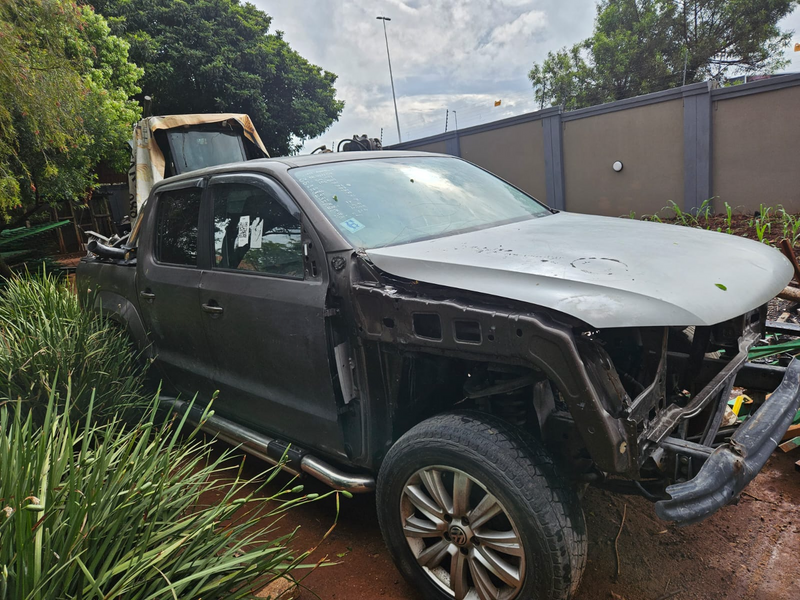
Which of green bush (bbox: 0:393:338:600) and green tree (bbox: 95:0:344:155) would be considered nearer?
green bush (bbox: 0:393:338:600)

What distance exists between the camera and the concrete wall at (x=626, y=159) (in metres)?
11.3

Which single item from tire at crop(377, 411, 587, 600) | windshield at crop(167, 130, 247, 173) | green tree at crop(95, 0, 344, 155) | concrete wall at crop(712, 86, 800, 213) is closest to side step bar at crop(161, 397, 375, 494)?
tire at crop(377, 411, 587, 600)

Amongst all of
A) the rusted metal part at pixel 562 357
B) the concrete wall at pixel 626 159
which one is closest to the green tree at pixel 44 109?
the rusted metal part at pixel 562 357

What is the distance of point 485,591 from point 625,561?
85 cm

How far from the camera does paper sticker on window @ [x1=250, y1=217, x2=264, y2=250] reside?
3004 mm

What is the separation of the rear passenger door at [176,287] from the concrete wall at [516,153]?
37.6ft

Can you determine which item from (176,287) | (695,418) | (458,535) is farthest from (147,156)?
(695,418)

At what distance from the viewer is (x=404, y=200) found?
3002 mm

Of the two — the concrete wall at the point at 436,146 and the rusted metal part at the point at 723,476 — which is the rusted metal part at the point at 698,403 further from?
the concrete wall at the point at 436,146

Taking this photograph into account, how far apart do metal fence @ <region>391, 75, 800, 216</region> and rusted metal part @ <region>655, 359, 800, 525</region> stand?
962 centimetres

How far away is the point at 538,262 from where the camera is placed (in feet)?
7.18

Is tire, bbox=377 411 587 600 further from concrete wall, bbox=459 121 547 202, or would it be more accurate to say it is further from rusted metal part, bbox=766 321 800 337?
concrete wall, bbox=459 121 547 202

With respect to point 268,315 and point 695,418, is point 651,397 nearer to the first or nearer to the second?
point 695,418

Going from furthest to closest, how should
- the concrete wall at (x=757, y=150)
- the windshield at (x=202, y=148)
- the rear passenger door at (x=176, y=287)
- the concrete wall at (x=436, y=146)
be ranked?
the concrete wall at (x=436, y=146) → the concrete wall at (x=757, y=150) → the windshield at (x=202, y=148) → the rear passenger door at (x=176, y=287)
